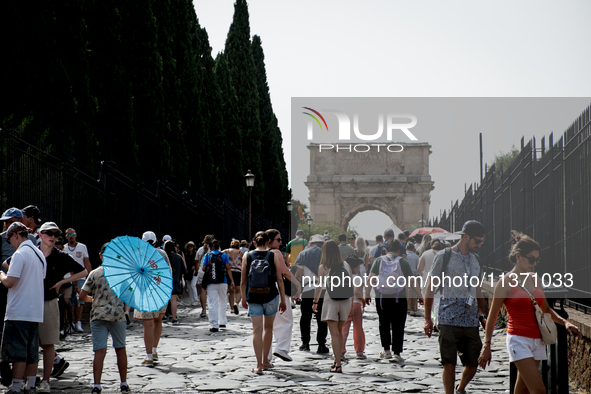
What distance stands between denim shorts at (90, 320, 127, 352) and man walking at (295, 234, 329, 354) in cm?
327

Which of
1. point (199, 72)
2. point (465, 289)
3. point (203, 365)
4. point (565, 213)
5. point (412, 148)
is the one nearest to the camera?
point (465, 289)

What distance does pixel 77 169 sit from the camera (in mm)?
12781

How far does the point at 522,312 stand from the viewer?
5.50m

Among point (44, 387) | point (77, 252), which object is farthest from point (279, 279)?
point (77, 252)

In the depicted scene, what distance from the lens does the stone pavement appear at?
286 inches

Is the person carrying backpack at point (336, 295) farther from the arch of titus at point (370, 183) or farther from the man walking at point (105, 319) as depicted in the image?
the arch of titus at point (370, 183)

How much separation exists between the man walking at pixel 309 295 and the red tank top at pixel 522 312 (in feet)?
13.8

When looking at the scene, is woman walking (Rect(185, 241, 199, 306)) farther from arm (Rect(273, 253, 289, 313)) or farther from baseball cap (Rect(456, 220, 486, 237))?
baseball cap (Rect(456, 220, 486, 237))

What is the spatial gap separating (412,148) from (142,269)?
53.7 metres

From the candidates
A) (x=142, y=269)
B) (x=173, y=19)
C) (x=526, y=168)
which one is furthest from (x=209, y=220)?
(x=142, y=269)

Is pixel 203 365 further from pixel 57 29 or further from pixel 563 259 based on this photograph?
pixel 57 29

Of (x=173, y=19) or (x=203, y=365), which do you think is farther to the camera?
(x=173, y=19)

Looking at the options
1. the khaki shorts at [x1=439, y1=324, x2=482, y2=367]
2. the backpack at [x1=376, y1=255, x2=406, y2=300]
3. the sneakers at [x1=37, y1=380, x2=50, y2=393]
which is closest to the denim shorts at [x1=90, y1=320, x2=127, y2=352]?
the sneakers at [x1=37, y1=380, x2=50, y2=393]

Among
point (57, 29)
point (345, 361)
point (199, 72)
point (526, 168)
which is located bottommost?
point (345, 361)
